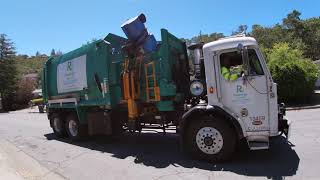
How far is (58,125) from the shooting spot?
1549cm

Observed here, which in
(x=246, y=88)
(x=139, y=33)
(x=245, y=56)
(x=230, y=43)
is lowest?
(x=246, y=88)

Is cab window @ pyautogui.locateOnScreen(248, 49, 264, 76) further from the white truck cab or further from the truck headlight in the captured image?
the truck headlight

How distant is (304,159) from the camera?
8484mm

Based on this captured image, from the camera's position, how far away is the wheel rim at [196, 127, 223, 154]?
28.8 ft

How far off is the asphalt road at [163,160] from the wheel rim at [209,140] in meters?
0.32

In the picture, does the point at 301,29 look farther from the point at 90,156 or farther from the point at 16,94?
the point at 90,156

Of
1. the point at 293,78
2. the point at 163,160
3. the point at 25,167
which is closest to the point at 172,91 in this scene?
the point at 163,160

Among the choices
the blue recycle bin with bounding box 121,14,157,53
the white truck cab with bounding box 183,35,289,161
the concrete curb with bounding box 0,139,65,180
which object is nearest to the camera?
the white truck cab with bounding box 183,35,289,161

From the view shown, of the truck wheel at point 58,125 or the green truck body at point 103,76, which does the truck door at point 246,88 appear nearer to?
the green truck body at point 103,76


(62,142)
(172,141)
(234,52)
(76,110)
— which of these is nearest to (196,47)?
(234,52)

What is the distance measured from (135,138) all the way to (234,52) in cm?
580

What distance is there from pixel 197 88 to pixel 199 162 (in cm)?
→ 166

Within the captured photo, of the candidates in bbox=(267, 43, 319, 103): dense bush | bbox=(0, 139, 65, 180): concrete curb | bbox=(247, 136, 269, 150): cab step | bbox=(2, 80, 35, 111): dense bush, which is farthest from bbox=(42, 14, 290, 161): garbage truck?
bbox=(2, 80, 35, 111): dense bush

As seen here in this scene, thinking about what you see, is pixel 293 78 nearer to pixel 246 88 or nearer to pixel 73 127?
pixel 73 127
